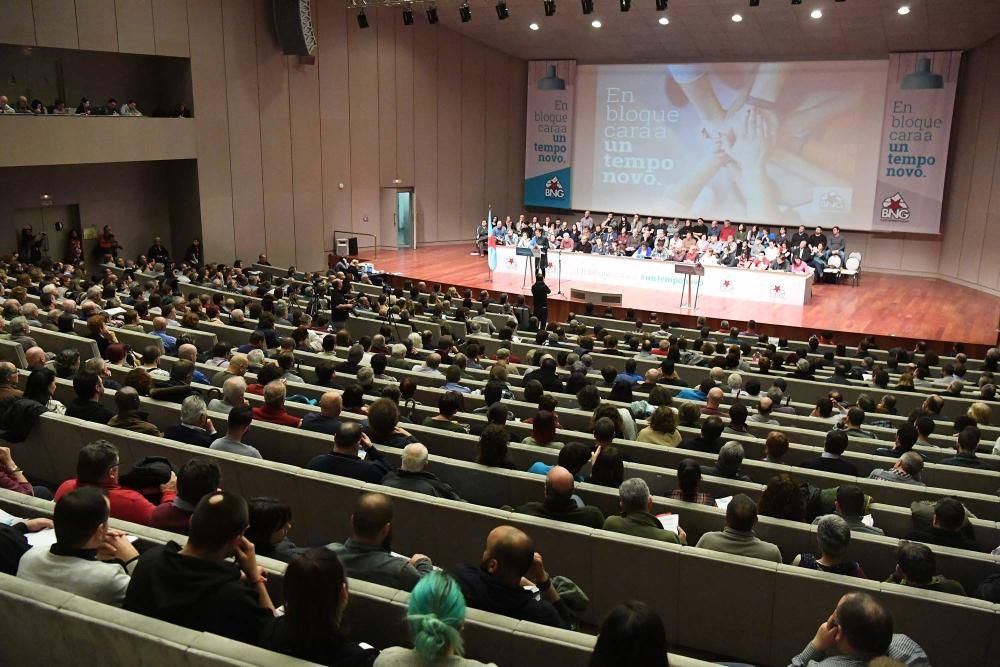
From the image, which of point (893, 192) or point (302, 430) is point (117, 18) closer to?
point (302, 430)

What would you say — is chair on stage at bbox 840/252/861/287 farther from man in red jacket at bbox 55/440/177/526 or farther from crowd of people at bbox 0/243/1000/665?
man in red jacket at bbox 55/440/177/526

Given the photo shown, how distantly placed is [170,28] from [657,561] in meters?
14.5

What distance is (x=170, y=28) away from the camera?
48.4 ft

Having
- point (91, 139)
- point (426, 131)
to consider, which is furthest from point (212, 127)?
point (426, 131)

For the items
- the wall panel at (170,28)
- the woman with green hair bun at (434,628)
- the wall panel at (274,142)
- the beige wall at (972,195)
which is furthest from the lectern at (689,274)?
the woman with green hair bun at (434,628)

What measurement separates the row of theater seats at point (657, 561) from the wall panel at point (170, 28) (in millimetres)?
12275

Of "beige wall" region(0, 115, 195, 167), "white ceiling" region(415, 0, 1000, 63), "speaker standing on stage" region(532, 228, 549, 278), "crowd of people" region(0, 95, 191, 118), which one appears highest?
"white ceiling" region(415, 0, 1000, 63)

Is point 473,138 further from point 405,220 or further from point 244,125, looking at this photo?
point 244,125

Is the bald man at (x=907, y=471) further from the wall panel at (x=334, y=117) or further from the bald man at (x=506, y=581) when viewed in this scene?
the wall panel at (x=334, y=117)

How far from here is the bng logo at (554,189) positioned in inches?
853

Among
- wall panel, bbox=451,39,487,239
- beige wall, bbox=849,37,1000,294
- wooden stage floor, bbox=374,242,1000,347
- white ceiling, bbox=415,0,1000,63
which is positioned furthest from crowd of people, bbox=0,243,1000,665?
wall panel, bbox=451,39,487,239

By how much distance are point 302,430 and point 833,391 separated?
5.31m

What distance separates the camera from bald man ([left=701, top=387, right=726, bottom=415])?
21.1 feet

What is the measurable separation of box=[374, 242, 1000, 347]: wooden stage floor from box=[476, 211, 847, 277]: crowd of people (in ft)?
2.70
